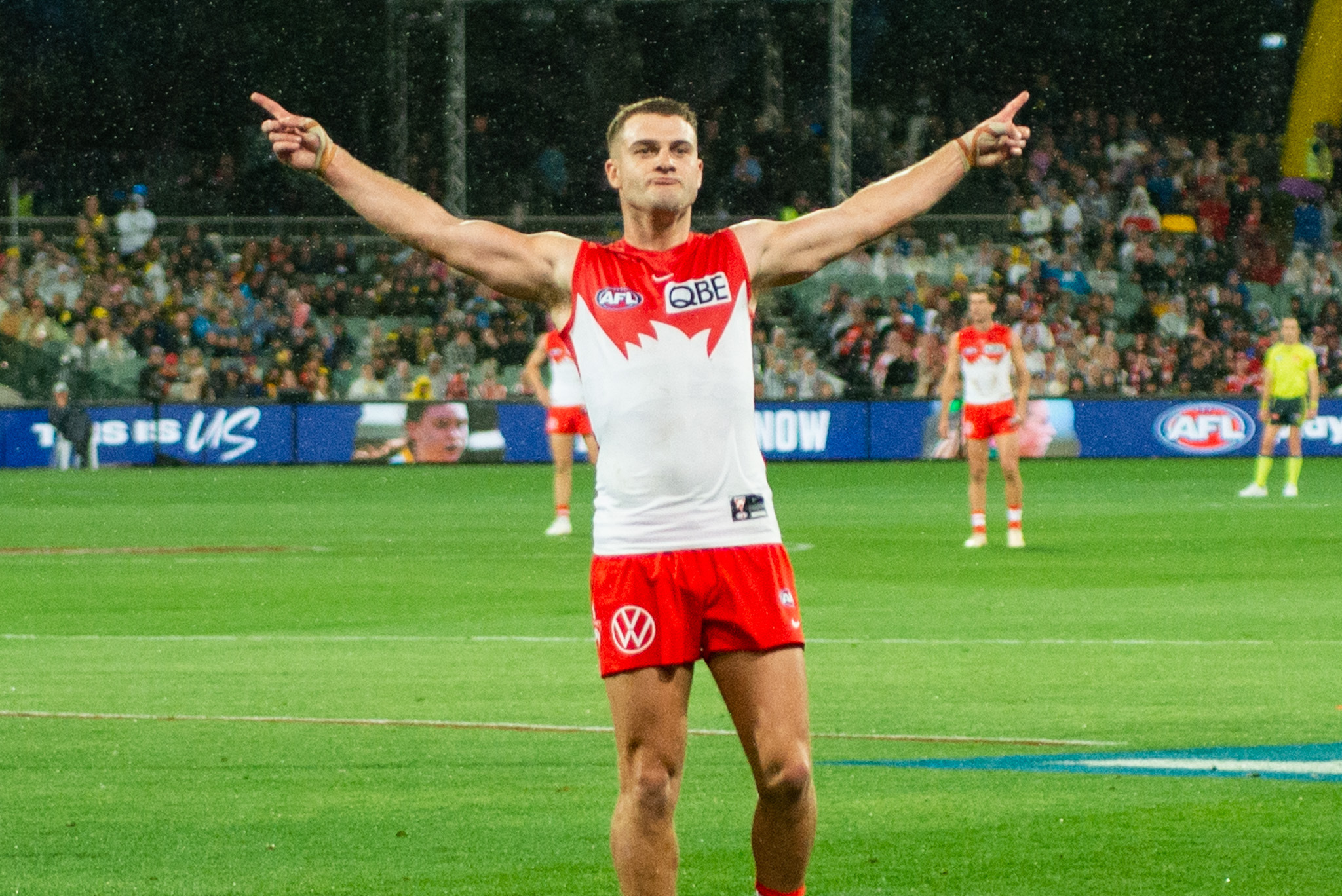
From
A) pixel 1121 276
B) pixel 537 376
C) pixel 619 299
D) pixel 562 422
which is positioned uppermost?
pixel 1121 276

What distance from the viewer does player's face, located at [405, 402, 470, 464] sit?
34.9 meters

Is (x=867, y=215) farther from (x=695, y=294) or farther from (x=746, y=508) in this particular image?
(x=746, y=508)

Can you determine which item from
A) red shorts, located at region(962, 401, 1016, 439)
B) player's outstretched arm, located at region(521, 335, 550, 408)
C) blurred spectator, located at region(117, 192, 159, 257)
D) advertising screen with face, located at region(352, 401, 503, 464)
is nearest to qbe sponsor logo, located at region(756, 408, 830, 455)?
advertising screen with face, located at region(352, 401, 503, 464)

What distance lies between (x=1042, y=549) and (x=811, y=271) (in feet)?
46.3

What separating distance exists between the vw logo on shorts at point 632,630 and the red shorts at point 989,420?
14.7 metres

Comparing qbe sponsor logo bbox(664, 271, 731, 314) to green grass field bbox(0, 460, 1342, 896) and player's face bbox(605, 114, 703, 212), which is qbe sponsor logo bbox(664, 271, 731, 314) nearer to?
player's face bbox(605, 114, 703, 212)

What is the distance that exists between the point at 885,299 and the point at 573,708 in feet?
96.6

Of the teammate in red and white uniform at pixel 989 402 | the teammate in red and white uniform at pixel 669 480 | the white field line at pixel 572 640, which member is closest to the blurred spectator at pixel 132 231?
the teammate in red and white uniform at pixel 989 402

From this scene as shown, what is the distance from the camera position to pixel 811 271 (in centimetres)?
580

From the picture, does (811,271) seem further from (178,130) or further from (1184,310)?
(178,130)

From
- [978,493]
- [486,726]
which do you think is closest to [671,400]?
[486,726]

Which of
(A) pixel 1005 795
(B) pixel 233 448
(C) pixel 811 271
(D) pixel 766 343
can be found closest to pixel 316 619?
(A) pixel 1005 795

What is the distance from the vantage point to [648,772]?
5.43 m

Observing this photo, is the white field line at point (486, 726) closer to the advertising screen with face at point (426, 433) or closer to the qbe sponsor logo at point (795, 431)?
the advertising screen with face at point (426, 433)
